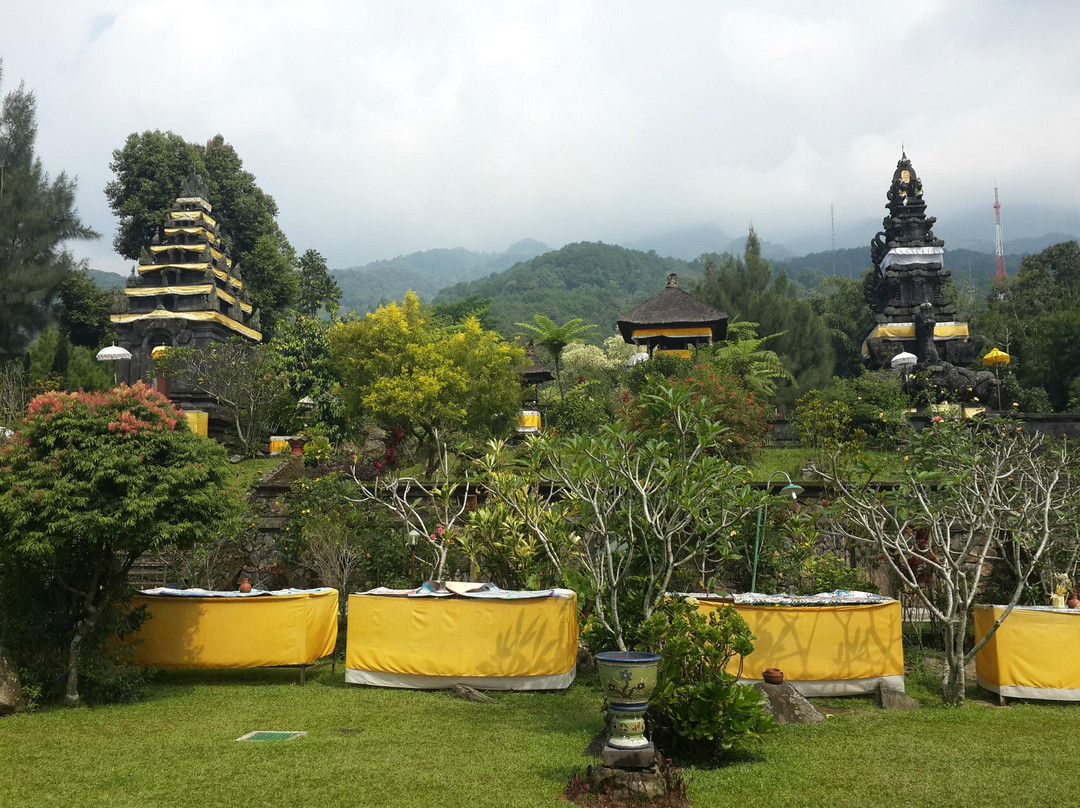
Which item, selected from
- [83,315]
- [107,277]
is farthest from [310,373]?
[107,277]

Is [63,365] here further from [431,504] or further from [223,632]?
[223,632]

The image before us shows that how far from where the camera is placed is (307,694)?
32.7 feet

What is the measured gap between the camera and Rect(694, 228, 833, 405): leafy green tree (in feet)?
120

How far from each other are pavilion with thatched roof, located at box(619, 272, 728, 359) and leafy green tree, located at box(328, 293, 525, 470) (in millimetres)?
8460

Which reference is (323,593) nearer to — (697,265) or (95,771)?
(95,771)

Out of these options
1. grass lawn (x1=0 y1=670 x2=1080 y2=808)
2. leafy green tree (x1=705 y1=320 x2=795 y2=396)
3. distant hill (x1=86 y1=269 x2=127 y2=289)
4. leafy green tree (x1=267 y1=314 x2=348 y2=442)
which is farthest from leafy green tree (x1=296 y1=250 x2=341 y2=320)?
distant hill (x1=86 y1=269 x2=127 y2=289)

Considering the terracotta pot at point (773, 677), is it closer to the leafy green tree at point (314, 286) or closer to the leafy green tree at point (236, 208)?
the leafy green tree at point (314, 286)

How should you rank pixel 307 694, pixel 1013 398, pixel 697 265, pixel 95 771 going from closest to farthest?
pixel 95 771
pixel 307 694
pixel 1013 398
pixel 697 265

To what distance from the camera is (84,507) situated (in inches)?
352

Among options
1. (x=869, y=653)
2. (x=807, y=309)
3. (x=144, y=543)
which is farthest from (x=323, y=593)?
(x=807, y=309)

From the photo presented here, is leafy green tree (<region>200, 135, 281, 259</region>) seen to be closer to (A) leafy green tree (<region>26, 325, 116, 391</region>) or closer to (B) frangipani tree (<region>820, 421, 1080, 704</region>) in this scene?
(A) leafy green tree (<region>26, 325, 116, 391</region>)

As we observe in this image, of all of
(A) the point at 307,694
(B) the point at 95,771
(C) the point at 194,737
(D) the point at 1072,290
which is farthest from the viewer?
(D) the point at 1072,290

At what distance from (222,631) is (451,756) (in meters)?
4.74

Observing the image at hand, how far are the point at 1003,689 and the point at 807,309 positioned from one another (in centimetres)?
3015
